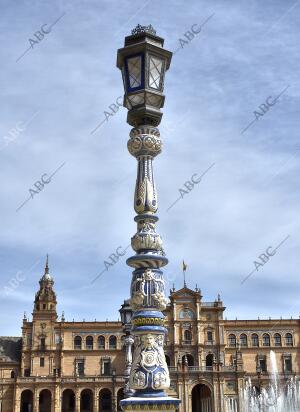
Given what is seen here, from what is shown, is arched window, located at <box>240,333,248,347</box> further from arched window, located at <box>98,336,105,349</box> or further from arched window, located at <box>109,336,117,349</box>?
arched window, located at <box>98,336,105,349</box>

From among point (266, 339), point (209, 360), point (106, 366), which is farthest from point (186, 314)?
point (106, 366)

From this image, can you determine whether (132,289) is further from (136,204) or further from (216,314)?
(216,314)

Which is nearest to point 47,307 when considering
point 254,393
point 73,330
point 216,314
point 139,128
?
point 73,330

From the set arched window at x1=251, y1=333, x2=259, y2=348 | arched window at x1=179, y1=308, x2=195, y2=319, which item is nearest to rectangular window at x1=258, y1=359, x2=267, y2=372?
arched window at x1=251, y1=333, x2=259, y2=348

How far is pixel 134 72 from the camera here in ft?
31.2

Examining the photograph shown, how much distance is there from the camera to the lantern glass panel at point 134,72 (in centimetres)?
941

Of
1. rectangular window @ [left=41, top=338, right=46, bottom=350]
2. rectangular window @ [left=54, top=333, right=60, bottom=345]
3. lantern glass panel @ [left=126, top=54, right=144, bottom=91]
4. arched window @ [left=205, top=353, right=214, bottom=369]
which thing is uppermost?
rectangular window @ [left=54, top=333, right=60, bottom=345]

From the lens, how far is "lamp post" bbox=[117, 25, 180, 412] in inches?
322

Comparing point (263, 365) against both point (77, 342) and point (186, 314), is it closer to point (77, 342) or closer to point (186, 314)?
point (186, 314)

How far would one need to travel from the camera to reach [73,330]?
61.3 metres

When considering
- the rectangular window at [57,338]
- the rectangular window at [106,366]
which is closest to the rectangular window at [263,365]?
the rectangular window at [106,366]

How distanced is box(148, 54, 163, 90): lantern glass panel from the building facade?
49288mm

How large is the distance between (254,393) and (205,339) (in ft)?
25.0

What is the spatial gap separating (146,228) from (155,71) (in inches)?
109
